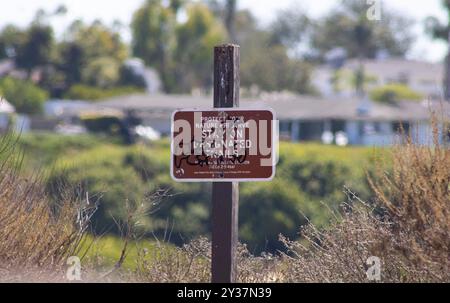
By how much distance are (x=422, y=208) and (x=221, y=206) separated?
188cm

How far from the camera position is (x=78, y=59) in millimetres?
77188

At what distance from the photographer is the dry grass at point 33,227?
1037cm

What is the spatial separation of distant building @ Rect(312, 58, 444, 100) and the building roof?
28579 millimetres

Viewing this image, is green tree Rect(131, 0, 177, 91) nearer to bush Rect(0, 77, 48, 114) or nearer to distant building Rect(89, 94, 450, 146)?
bush Rect(0, 77, 48, 114)

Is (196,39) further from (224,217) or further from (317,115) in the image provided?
(224,217)

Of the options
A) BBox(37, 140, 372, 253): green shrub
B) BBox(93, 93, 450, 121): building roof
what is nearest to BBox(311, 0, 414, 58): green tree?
BBox(93, 93, 450, 121): building roof

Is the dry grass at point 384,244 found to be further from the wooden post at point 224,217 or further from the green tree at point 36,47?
the green tree at point 36,47

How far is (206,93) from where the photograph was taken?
265 feet

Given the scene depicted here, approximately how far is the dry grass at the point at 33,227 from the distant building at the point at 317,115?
44.0 meters

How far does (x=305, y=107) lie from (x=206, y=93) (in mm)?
21045

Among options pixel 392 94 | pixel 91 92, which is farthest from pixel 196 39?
pixel 392 94

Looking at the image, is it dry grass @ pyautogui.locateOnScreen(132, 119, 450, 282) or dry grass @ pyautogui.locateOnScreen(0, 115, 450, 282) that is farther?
dry grass @ pyautogui.locateOnScreen(0, 115, 450, 282)

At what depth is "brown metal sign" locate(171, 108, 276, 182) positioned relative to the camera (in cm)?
885
